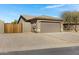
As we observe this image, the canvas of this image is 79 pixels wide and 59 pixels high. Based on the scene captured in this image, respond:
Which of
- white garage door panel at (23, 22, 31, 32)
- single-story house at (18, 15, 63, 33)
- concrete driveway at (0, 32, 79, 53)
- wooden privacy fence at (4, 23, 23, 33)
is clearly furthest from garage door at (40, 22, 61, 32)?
concrete driveway at (0, 32, 79, 53)

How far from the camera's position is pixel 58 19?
26.2 metres

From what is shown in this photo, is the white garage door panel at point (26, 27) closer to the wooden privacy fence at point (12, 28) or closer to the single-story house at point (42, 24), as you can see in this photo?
the single-story house at point (42, 24)

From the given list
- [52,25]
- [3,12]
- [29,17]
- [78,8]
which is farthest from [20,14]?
[78,8]

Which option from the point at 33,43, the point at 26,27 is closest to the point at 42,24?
the point at 26,27

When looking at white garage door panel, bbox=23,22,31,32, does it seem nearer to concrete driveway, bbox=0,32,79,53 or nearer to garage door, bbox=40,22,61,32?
garage door, bbox=40,22,61,32

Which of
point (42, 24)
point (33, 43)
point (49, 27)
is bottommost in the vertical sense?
point (33, 43)

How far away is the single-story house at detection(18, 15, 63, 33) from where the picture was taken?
24.8 metres

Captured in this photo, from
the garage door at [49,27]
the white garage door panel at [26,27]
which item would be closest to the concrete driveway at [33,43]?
the garage door at [49,27]

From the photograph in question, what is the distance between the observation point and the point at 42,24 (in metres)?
25.1

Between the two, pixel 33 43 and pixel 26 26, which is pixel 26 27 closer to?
pixel 26 26
